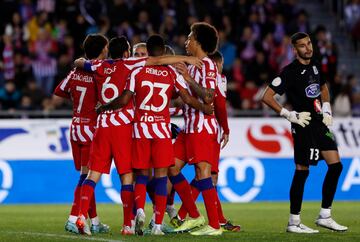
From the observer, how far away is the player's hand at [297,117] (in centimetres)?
Result: 1321

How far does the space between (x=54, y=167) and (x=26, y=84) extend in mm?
3909

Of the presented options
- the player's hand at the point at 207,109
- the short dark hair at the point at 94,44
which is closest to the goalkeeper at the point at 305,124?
the player's hand at the point at 207,109

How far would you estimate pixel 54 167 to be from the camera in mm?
20172

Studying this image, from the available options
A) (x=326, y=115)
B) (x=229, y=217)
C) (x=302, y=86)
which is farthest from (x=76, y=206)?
(x=229, y=217)

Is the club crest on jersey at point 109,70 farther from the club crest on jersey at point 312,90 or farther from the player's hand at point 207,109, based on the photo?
the club crest on jersey at point 312,90

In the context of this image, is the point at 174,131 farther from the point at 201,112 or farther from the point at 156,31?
the point at 156,31

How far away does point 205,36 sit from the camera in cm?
1296

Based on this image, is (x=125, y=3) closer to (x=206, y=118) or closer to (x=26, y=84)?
(x=26, y=84)

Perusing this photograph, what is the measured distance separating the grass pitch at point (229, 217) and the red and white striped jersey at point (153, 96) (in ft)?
3.95

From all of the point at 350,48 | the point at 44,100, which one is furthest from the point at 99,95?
the point at 350,48

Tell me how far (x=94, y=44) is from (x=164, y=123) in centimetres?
134

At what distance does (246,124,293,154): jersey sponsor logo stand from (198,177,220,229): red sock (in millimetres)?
8069

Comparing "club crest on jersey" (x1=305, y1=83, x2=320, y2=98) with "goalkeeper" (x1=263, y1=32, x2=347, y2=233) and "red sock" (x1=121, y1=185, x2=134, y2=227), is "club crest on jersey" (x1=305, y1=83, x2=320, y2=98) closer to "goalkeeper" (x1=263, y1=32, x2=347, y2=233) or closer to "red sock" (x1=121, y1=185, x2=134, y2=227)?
"goalkeeper" (x1=263, y1=32, x2=347, y2=233)

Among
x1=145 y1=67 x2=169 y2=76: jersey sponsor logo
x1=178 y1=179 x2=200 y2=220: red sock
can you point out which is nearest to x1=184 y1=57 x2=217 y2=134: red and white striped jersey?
x1=145 y1=67 x2=169 y2=76: jersey sponsor logo
